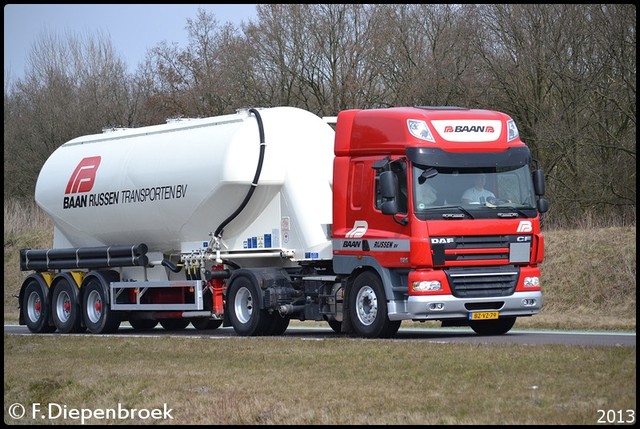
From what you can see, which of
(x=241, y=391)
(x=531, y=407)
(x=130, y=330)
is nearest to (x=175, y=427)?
(x=241, y=391)

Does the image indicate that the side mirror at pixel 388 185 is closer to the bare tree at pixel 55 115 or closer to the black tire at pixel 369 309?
the black tire at pixel 369 309

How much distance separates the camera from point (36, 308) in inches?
1110

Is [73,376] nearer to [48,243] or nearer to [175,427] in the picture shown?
[175,427]

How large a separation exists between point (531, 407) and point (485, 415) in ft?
1.75

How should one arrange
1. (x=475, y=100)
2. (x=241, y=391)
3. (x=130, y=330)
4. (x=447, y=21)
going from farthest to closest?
(x=447, y=21), (x=475, y=100), (x=130, y=330), (x=241, y=391)

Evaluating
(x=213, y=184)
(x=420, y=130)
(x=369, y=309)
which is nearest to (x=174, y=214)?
(x=213, y=184)

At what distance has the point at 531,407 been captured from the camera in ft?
38.2

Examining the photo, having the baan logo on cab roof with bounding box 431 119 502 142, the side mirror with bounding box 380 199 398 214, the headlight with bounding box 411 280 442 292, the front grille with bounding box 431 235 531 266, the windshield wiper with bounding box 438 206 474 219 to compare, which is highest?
the baan logo on cab roof with bounding box 431 119 502 142

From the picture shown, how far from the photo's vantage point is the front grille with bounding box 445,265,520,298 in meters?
19.8

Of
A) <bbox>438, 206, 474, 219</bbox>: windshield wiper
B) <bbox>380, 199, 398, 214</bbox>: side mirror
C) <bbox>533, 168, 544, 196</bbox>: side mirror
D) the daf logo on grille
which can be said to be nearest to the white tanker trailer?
<bbox>380, 199, 398, 214</bbox>: side mirror

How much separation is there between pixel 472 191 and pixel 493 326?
287 cm

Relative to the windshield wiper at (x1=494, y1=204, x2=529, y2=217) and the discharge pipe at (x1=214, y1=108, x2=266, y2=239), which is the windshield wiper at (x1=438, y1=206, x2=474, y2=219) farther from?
the discharge pipe at (x1=214, y1=108, x2=266, y2=239)

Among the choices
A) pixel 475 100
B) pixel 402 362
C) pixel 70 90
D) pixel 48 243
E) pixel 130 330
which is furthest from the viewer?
pixel 70 90

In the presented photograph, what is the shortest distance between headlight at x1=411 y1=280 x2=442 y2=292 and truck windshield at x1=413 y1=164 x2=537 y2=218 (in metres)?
1.02
